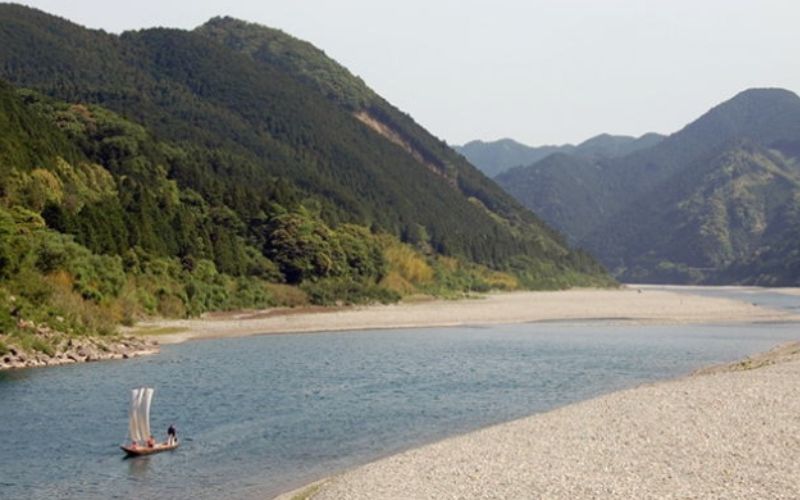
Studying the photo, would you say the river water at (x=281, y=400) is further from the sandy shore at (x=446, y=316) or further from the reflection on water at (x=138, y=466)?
the sandy shore at (x=446, y=316)

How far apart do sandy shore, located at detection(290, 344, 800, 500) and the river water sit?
12.9 feet

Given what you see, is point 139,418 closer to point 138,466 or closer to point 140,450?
point 140,450

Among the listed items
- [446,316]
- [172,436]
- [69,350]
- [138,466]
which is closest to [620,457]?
[138,466]

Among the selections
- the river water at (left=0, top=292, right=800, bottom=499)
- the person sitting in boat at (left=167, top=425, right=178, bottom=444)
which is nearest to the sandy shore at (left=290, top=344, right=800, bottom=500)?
the river water at (left=0, top=292, right=800, bottom=499)

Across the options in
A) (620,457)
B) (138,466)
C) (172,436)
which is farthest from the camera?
(172,436)

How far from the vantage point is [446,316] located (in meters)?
118

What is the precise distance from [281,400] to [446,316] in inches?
2814

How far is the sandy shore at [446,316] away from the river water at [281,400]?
8209 millimetres

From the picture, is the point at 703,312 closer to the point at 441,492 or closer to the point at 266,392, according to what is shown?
the point at 266,392

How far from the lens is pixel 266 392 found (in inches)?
1969

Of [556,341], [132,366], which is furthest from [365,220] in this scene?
[132,366]

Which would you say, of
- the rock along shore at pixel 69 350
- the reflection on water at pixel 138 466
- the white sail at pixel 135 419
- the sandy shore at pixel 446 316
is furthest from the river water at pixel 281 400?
the sandy shore at pixel 446 316

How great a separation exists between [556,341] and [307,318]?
1258 inches

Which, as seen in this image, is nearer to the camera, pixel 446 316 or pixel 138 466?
pixel 138 466
